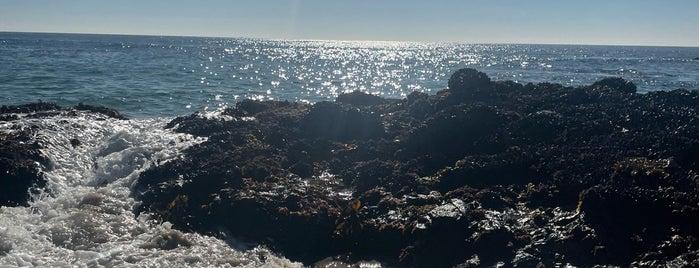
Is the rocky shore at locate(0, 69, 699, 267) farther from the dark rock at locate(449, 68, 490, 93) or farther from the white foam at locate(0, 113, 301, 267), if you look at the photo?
the dark rock at locate(449, 68, 490, 93)

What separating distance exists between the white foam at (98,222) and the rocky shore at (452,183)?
0.64 meters

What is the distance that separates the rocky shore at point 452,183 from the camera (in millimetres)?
10680

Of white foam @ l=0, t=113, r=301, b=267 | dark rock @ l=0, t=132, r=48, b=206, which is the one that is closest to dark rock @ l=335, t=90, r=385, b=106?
white foam @ l=0, t=113, r=301, b=267

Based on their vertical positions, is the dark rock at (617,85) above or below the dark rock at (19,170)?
above

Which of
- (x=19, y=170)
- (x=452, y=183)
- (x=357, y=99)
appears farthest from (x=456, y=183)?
(x=19, y=170)

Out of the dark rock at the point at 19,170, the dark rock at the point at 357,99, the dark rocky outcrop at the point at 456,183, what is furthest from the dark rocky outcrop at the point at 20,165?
the dark rock at the point at 357,99

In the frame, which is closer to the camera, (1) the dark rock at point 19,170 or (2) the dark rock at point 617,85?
(1) the dark rock at point 19,170

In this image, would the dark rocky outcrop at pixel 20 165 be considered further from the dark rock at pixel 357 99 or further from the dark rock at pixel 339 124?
the dark rock at pixel 357 99

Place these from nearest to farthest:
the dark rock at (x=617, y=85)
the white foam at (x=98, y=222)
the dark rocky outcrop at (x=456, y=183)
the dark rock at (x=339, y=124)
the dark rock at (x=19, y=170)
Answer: the dark rocky outcrop at (x=456, y=183)
the white foam at (x=98, y=222)
the dark rock at (x=19, y=170)
the dark rock at (x=339, y=124)
the dark rock at (x=617, y=85)

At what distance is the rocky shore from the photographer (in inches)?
420

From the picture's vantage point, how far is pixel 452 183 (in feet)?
46.7

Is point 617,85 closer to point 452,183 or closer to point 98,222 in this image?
point 452,183

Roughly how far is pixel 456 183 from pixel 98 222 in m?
8.63

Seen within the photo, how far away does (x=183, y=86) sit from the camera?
42.2 m
